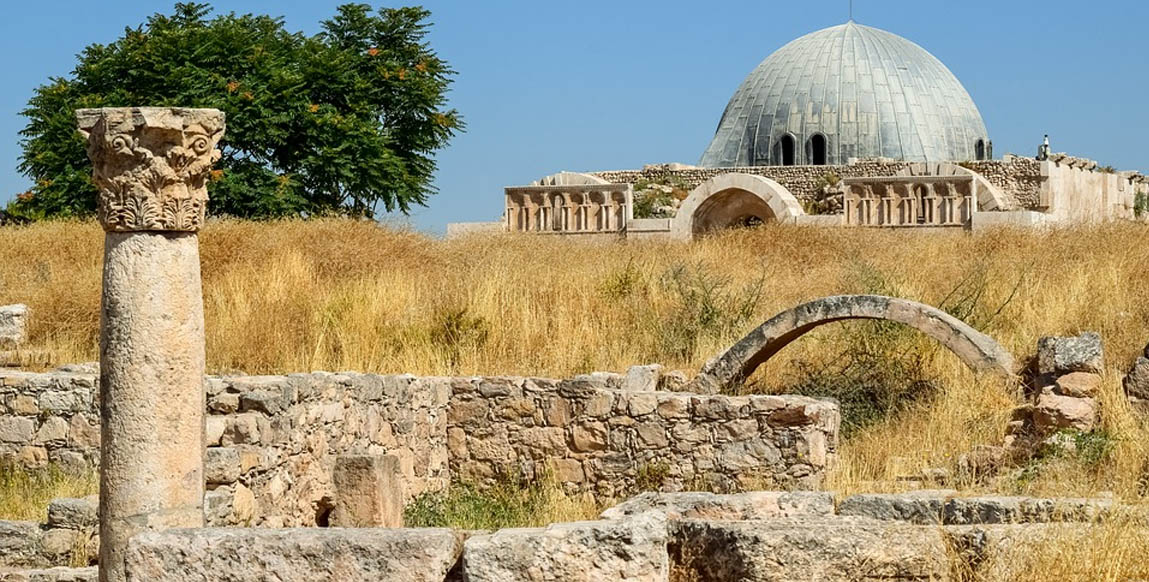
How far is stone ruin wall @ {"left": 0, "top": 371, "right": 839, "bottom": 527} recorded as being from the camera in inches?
354

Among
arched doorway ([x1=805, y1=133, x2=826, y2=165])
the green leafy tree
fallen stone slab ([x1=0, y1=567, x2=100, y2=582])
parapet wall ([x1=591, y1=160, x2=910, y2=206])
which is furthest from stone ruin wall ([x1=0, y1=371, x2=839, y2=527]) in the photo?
arched doorway ([x1=805, y1=133, x2=826, y2=165])

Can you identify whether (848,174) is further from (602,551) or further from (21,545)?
(602,551)

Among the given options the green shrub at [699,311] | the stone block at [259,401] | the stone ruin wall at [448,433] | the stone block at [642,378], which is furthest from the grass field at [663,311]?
the stone block at [259,401]

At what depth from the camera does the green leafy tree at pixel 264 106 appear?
24859 millimetres

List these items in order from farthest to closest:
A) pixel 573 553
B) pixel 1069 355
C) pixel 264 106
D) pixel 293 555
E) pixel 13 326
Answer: pixel 264 106, pixel 13 326, pixel 1069 355, pixel 293 555, pixel 573 553

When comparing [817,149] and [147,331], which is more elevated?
[817,149]

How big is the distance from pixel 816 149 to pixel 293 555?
32.5 m

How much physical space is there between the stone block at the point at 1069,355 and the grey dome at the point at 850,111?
24.6m

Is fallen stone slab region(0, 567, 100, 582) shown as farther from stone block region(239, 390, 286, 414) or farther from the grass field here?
the grass field

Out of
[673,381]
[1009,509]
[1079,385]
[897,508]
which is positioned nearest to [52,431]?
[673,381]

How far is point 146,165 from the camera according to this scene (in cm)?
692

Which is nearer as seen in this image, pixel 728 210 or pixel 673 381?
pixel 673 381

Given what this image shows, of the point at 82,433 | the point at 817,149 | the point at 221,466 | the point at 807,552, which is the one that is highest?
the point at 817,149

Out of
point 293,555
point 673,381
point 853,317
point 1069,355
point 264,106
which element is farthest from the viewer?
point 264,106
